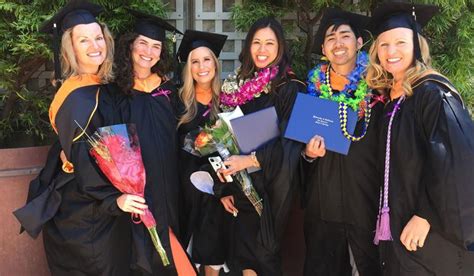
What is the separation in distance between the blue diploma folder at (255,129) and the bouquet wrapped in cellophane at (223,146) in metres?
Result: 0.06

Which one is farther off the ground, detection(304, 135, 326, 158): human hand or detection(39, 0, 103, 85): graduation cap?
detection(39, 0, 103, 85): graduation cap

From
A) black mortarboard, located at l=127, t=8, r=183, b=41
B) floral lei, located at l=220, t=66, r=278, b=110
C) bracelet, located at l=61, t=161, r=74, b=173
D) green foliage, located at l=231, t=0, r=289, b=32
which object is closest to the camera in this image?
bracelet, located at l=61, t=161, r=74, b=173

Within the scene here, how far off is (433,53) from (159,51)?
2393mm

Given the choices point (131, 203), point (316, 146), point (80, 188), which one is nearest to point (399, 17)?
point (316, 146)

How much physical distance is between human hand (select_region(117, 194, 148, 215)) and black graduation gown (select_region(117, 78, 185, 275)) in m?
0.29

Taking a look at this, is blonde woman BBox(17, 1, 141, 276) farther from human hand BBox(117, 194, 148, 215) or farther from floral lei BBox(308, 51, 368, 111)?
floral lei BBox(308, 51, 368, 111)

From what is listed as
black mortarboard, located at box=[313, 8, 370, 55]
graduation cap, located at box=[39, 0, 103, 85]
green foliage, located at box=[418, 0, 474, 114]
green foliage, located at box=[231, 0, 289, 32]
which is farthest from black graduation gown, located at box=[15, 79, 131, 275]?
green foliage, located at box=[418, 0, 474, 114]

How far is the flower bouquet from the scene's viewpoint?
120 inches

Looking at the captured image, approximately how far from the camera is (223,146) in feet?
10.1

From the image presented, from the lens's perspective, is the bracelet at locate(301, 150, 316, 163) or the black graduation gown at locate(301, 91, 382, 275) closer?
the black graduation gown at locate(301, 91, 382, 275)

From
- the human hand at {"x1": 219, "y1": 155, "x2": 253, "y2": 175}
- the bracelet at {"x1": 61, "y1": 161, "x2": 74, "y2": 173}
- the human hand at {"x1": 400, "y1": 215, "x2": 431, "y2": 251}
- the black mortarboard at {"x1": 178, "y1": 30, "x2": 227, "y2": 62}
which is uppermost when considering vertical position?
the black mortarboard at {"x1": 178, "y1": 30, "x2": 227, "y2": 62}

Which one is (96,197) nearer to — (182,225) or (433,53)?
(182,225)

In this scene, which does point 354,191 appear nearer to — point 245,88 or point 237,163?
point 237,163

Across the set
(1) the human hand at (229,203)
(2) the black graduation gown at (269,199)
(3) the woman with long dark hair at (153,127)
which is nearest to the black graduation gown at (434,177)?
(2) the black graduation gown at (269,199)
